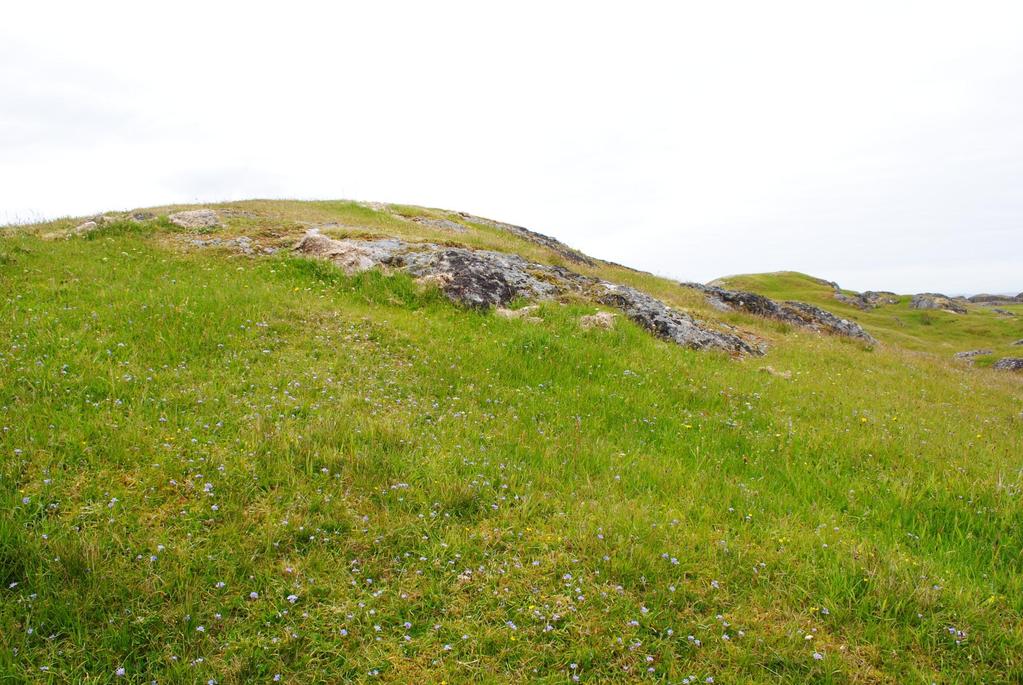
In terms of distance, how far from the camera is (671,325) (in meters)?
14.9

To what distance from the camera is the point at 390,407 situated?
8.01 m

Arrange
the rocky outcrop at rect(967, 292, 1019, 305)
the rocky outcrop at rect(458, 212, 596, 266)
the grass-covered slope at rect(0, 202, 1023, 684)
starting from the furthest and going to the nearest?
the rocky outcrop at rect(967, 292, 1019, 305)
the rocky outcrop at rect(458, 212, 596, 266)
the grass-covered slope at rect(0, 202, 1023, 684)

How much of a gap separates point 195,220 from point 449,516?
17907 mm

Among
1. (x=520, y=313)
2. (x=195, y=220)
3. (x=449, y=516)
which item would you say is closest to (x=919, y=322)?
(x=520, y=313)

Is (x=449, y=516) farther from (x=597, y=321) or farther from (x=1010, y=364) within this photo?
(x=1010, y=364)

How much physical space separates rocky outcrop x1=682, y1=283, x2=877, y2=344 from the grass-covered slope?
13750 mm

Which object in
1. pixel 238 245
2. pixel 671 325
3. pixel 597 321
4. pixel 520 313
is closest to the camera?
pixel 597 321

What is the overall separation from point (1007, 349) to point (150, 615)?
57956mm

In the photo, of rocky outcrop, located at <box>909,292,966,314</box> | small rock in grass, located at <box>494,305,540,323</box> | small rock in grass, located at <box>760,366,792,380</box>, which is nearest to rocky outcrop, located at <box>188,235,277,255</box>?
small rock in grass, located at <box>494,305,540,323</box>

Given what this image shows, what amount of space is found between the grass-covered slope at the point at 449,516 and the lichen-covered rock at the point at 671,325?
12.3ft

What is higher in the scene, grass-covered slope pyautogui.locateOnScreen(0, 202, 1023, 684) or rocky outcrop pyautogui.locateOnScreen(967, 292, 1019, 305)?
rocky outcrop pyautogui.locateOnScreen(967, 292, 1019, 305)

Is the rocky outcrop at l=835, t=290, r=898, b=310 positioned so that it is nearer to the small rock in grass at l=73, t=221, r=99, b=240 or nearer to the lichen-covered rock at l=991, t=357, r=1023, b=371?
the lichen-covered rock at l=991, t=357, r=1023, b=371

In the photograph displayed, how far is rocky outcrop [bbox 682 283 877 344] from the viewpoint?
952 inches

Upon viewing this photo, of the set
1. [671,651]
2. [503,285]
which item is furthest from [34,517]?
[503,285]
